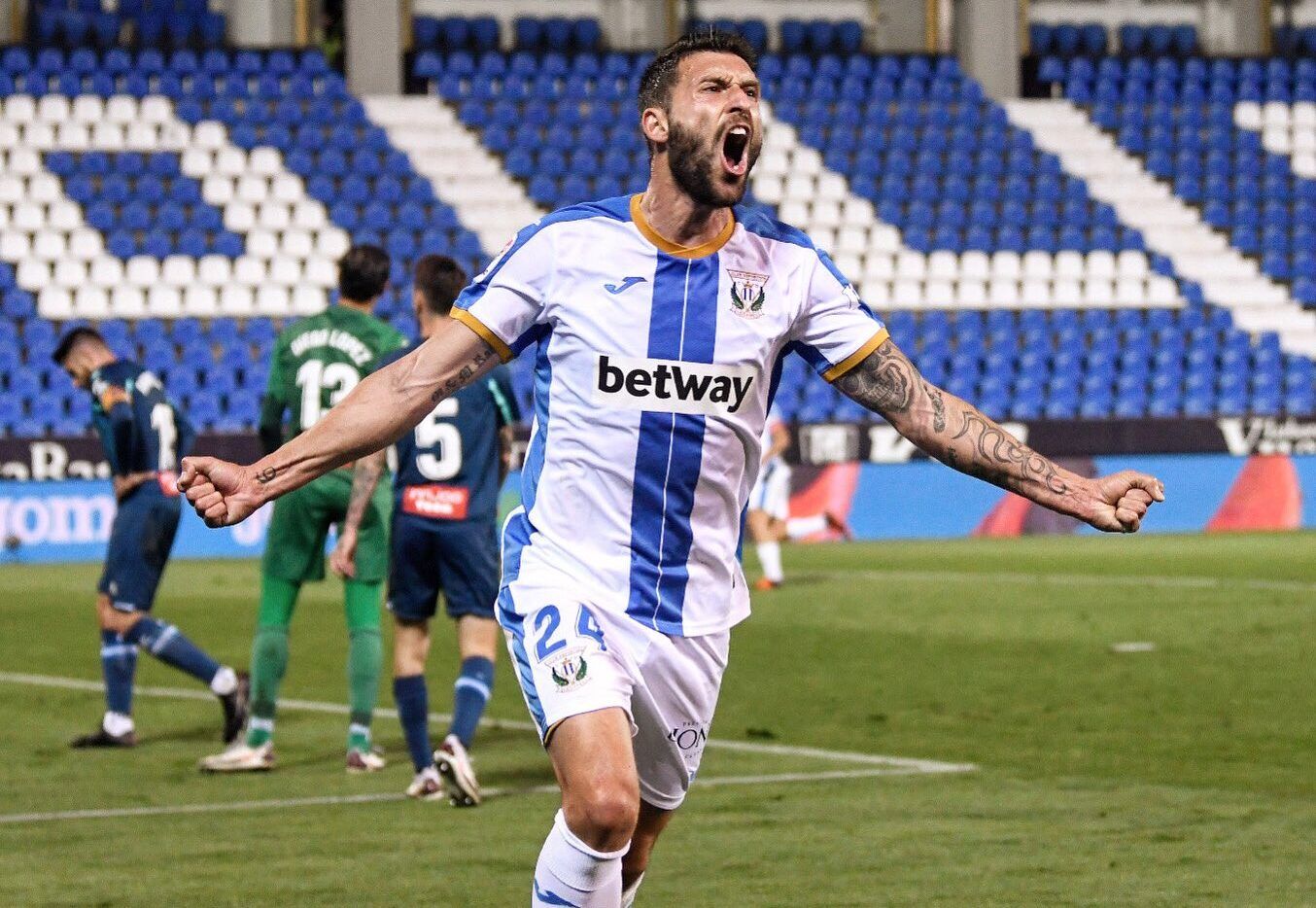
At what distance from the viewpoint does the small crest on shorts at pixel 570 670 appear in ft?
15.8

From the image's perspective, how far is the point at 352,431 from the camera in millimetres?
4820

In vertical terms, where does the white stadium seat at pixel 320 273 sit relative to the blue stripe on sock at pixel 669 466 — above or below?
below

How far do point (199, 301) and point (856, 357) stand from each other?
24505 mm

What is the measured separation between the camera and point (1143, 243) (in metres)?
33.4

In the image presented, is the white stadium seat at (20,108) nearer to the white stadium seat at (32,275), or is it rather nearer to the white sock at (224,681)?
the white stadium seat at (32,275)

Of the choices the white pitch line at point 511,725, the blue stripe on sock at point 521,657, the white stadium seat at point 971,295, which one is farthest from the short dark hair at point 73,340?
the white stadium seat at point 971,295

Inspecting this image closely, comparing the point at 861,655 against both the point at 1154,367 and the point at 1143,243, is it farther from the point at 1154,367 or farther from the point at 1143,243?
the point at 1143,243

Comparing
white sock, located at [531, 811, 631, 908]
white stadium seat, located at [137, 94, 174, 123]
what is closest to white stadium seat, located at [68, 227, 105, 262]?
white stadium seat, located at [137, 94, 174, 123]

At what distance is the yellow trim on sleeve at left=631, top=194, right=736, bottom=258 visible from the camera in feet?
16.6

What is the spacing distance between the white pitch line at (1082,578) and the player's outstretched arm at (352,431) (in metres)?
14.2

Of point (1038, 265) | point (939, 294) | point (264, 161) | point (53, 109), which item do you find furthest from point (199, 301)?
point (1038, 265)

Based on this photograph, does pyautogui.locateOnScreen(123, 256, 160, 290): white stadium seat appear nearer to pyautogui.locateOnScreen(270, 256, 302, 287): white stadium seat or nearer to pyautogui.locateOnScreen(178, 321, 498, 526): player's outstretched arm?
pyautogui.locateOnScreen(270, 256, 302, 287): white stadium seat

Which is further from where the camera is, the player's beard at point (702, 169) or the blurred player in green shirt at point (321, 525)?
the blurred player in green shirt at point (321, 525)

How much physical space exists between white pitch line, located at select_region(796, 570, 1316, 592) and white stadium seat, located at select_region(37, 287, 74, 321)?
11.4 metres
